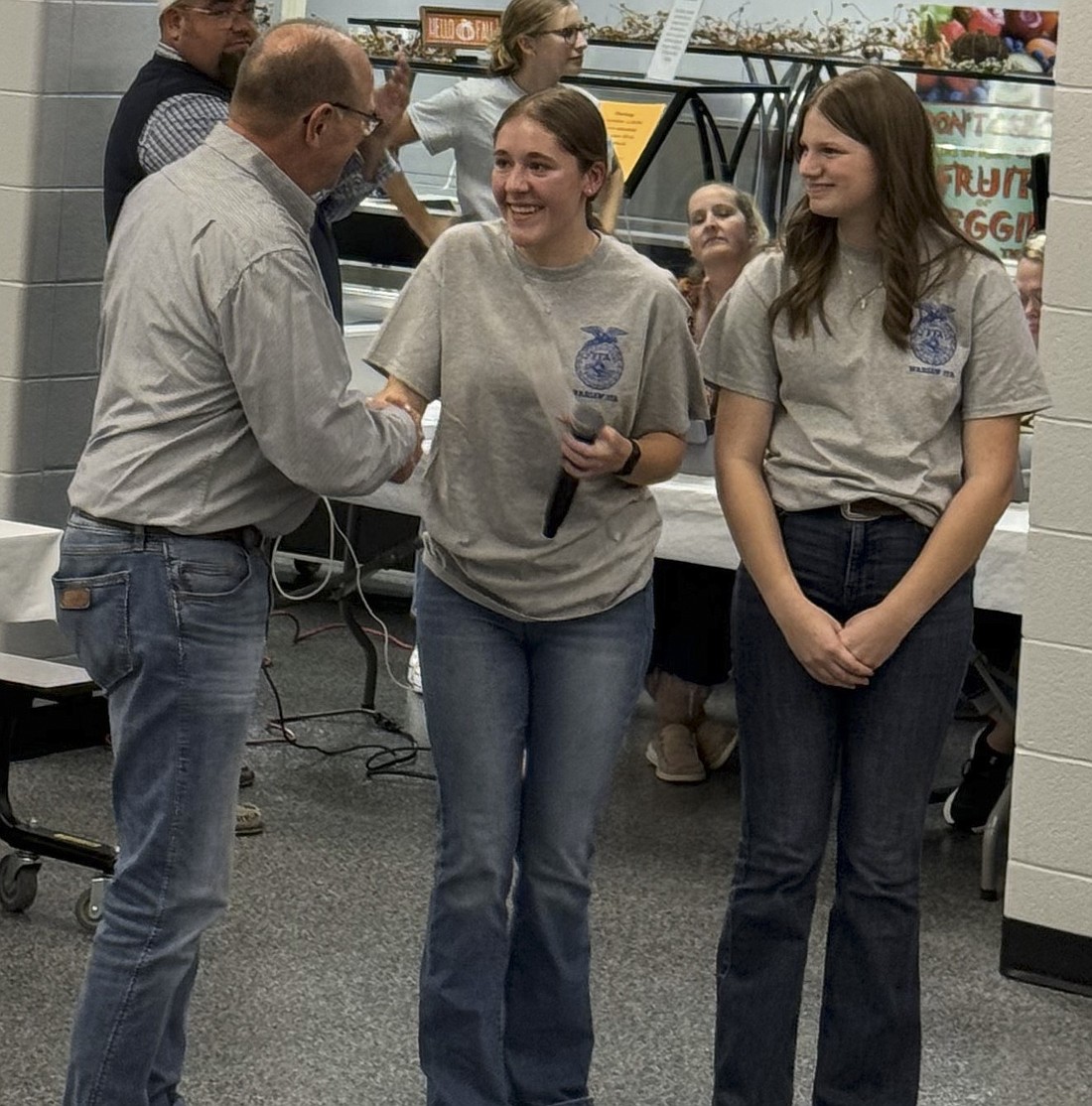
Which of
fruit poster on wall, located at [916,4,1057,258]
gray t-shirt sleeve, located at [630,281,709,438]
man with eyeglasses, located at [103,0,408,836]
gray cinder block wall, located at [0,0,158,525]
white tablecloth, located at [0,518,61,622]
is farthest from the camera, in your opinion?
fruit poster on wall, located at [916,4,1057,258]

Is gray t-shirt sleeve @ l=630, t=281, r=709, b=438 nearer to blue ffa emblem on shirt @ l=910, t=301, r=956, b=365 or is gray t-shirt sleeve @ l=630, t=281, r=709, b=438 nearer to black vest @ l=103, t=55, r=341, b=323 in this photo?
blue ffa emblem on shirt @ l=910, t=301, r=956, b=365

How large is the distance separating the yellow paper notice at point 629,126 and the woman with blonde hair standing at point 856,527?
289 centimetres

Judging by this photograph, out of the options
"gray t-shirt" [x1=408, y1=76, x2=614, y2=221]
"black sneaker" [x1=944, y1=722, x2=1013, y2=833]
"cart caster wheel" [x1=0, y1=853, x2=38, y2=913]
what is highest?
"gray t-shirt" [x1=408, y1=76, x2=614, y2=221]

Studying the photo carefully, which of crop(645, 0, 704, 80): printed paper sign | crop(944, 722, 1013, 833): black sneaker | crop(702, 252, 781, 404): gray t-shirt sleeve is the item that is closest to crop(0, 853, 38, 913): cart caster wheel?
crop(702, 252, 781, 404): gray t-shirt sleeve

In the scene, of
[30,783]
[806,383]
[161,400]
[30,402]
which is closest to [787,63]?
[30,402]

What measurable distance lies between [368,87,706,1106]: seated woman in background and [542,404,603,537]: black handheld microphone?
0.04 feet

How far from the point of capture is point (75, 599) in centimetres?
229

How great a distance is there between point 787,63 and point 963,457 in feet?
11.0

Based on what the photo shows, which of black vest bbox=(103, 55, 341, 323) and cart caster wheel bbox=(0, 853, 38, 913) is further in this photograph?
black vest bbox=(103, 55, 341, 323)

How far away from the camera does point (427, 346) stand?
8.17 feet

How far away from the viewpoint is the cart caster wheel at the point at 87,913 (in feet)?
11.2

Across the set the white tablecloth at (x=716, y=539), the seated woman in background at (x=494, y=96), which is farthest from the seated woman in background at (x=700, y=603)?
the seated woman in background at (x=494, y=96)

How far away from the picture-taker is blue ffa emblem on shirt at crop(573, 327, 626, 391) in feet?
8.10

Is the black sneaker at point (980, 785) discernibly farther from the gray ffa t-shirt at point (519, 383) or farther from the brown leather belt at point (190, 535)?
the brown leather belt at point (190, 535)
